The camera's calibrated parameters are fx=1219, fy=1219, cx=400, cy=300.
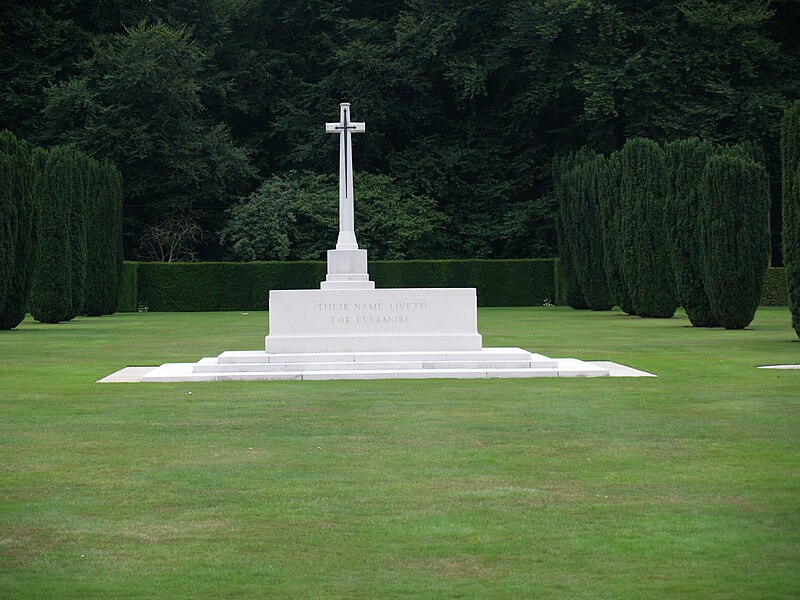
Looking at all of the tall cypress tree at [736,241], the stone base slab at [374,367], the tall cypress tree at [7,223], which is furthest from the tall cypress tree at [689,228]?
the tall cypress tree at [7,223]

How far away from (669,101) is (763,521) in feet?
125

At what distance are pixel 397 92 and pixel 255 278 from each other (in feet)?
33.1

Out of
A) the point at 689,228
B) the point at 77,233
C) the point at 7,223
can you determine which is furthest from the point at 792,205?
the point at 77,233

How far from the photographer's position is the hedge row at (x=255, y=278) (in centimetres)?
4322

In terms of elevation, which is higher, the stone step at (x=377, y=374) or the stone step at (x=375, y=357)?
the stone step at (x=375, y=357)

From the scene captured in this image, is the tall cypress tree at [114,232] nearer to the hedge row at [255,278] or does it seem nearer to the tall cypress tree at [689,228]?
the hedge row at [255,278]

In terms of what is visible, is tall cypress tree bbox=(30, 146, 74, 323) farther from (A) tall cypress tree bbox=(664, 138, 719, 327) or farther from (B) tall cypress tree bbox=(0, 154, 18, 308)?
(A) tall cypress tree bbox=(664, 138, 719, 327)

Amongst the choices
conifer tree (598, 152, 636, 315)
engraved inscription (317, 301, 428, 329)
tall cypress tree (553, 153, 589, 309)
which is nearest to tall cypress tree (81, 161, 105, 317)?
tall cypress tree (553, 153, 589, 309)

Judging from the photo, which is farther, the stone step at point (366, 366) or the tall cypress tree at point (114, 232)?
the tall cypress tree at point (114, 232)

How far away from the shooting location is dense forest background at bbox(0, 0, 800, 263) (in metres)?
43.0

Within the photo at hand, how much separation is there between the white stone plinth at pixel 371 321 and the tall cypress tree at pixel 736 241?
35.6 feet

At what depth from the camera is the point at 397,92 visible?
48.0 metres

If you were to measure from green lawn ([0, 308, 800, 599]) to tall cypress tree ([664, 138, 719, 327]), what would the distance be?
13001 mm

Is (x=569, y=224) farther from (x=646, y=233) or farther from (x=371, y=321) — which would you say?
(x=371, y=321)
